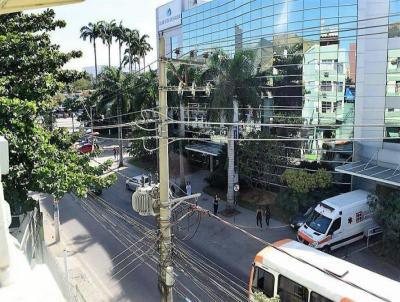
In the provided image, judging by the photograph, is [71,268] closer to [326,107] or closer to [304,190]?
[304,190]

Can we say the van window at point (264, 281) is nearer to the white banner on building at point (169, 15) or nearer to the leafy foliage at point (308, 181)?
the leafy foliage at point (308, 181)

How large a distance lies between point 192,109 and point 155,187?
22.8 meters

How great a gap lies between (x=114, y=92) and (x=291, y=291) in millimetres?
26309

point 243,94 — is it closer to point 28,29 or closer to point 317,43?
point 317,43

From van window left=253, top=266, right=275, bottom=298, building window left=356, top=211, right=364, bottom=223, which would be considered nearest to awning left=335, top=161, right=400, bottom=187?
building window left=356, top=211, right=364, bottom=223

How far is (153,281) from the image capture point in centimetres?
1689

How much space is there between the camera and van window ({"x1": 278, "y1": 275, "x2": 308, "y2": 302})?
12297 mm

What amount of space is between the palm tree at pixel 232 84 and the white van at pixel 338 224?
714 centimetres

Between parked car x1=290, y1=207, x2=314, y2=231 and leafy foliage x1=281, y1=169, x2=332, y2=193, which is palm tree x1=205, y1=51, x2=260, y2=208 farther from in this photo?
parked car x1=290, y1=207, x2=314, y2=231

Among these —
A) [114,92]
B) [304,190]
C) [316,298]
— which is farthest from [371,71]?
[114,92]

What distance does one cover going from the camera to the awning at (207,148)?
1217 inches

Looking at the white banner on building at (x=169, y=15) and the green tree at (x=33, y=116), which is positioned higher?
the white banner on building at (x=169, y=15)

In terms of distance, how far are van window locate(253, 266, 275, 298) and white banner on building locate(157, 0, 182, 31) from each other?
41.6 meters

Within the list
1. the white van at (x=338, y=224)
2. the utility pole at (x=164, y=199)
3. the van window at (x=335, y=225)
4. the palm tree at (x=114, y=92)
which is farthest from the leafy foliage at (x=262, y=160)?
the utility pole at (x=164, y=199)
